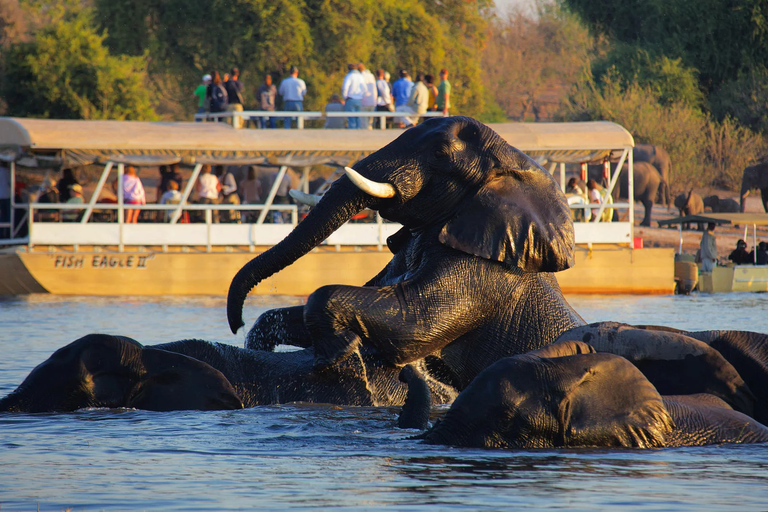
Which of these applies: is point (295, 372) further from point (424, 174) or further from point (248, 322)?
point (248, 322)

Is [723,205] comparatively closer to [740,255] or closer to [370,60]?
[740,255]

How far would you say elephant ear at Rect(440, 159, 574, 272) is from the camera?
7164 mm

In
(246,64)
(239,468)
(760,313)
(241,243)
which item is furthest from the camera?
(246,64)

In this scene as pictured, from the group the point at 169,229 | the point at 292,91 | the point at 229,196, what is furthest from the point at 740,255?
the point at 169,229

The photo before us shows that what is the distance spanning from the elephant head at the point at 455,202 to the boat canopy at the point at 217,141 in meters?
14.8

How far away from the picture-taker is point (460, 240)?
7133 mm

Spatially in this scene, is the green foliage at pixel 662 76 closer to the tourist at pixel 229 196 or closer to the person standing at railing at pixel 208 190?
the tourist at pixel 229 196

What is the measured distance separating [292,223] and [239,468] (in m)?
17.1

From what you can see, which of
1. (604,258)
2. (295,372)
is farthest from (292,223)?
(295,372)

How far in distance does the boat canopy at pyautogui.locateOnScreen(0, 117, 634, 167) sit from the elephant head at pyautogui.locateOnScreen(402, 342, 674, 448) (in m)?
16.3

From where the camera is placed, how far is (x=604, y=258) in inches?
921

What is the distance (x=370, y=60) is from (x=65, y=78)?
32.8ft

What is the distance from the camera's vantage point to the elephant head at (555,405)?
601cm

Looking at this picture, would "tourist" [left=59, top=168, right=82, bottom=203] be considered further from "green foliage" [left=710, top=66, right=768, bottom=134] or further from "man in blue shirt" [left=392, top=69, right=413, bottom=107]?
"green foliage" [left=710, top=66, right=768, bottom=134]
